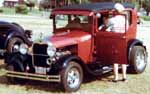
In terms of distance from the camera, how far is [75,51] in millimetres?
10609

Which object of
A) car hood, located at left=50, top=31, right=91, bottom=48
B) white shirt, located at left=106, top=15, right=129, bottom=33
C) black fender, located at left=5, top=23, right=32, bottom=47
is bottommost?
black fender, located at left=5, top=23, right=32, bottom=47

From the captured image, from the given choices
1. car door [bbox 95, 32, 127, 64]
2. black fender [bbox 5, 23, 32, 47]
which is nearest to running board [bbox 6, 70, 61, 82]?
car door [bbox 95, 32, 127, 64]

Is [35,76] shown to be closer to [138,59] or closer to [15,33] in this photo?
[138,59]

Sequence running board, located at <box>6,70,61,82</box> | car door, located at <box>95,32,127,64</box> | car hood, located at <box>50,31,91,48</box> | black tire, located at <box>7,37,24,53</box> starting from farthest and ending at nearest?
black tire, located at <box>7,37,24,53</box>, car door, located at <box>95,32,127,64</box>, car hood, located at <box>50,31,91,48</box>, running board, located at <box>6,70,61,82</box>

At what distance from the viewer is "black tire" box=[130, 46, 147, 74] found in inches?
458

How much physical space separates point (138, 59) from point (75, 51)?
2.22 m

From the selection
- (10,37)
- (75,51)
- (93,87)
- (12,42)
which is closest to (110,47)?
(75,51)

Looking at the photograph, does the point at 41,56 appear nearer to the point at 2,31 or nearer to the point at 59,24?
the point at 59,24

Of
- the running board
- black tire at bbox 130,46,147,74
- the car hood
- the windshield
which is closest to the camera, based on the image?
the running board

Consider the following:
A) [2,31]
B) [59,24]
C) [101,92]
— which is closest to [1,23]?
[2,31]

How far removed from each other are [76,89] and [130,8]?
10.9 ft

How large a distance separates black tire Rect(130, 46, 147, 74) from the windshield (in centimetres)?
146

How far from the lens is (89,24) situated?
10969mm

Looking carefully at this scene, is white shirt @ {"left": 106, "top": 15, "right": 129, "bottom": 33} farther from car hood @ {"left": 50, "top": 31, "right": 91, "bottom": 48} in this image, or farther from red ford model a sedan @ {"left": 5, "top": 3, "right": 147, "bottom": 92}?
car hood @ {"left": 50, "top": 31, "right": 91, "bottom": 48}
